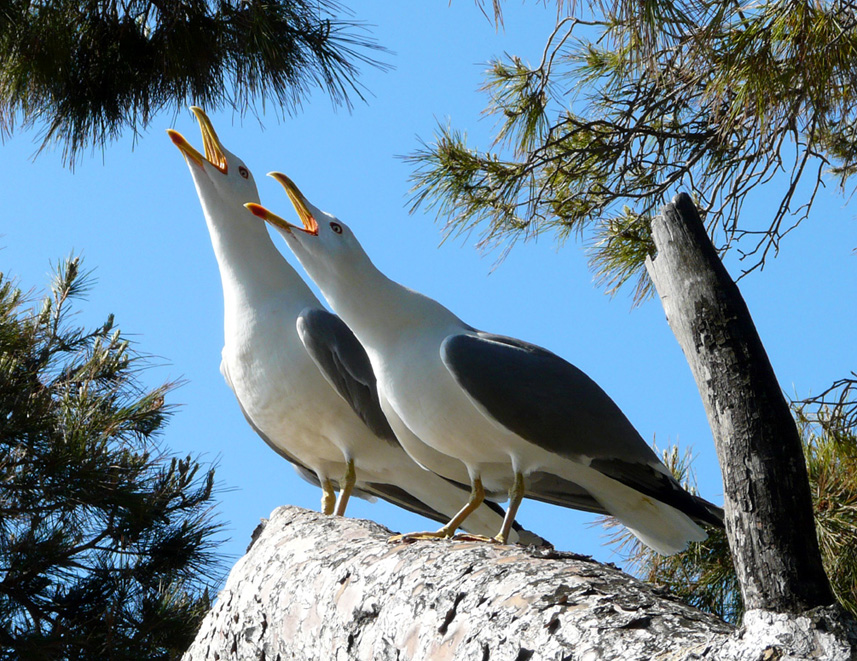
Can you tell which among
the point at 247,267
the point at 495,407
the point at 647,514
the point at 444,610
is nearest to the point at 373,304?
the point at 495,407

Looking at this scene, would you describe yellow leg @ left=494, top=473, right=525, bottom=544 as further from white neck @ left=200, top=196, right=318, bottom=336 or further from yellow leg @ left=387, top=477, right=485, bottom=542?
white neck @ left=200, top=196, right=318, bottom=336

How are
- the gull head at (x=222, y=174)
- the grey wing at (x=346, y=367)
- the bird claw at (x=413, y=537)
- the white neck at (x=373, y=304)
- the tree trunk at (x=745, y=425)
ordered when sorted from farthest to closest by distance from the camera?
the gull head at (x=222, y=174), the grey wing at (x=346, y=367), the white neck at (x=373, y=304), the bird claw at (x=413, y=537), the tree trunk at (x=745, y=425)

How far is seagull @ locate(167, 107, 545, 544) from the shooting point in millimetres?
2391

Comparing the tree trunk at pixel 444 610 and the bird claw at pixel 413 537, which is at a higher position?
A: the bird claw at pixel 413 537

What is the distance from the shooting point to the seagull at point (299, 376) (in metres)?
2.39

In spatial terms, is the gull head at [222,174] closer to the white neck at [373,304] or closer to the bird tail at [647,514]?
the white neck at [373,304]

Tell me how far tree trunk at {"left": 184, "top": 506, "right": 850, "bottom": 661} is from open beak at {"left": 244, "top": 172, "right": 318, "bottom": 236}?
0.63m

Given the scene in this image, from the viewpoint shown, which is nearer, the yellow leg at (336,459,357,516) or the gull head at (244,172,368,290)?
the gull head at (244,172,368,290)

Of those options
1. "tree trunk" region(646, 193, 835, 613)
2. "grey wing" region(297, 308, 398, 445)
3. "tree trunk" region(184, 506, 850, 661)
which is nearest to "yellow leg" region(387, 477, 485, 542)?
"tree trunk" region(184, 506, 850, 661)

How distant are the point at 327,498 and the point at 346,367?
417 millimetres

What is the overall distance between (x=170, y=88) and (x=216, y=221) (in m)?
1.11

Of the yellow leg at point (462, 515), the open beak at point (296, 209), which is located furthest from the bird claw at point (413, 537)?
the open beak at point (296, 209)

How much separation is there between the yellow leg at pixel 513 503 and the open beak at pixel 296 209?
696mm

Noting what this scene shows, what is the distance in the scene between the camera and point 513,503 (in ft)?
6.65
